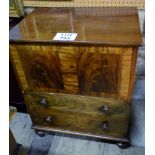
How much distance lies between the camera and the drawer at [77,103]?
3.65 feet

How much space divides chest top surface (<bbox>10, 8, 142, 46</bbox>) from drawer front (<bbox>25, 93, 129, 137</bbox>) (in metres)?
0.36

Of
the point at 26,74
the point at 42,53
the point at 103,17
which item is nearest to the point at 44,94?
the point at 26,74

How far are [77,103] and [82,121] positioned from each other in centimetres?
16

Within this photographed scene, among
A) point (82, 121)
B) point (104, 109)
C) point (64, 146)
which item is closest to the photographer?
point (104, 109)

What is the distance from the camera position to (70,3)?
1241mm

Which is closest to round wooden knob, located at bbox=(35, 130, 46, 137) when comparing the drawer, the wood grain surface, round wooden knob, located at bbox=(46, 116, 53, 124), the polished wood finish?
the wood grain surface

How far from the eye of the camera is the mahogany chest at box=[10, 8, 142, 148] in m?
0.92

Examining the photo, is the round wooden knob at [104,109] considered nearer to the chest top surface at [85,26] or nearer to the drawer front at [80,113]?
the drawer front at [80,113]

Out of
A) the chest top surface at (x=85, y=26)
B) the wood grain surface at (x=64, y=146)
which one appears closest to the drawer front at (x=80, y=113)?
the wood grain surface at (x=64, y=146)

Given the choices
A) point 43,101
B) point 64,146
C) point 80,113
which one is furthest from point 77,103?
point 64,146

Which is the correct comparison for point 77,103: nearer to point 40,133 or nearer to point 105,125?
point 105,125

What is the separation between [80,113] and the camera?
→ 1231mm
